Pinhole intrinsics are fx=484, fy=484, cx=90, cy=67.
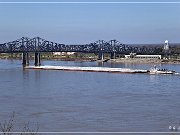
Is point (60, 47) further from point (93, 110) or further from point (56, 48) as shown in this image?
point (93, 110)

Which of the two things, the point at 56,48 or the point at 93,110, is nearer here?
the point at 93,110

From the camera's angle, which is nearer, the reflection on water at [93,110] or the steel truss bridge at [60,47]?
the reflection on water at [93,110]

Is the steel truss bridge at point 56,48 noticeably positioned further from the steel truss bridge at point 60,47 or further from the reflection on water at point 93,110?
the reflection on water at point 93,110

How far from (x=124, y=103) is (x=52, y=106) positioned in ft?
4.06

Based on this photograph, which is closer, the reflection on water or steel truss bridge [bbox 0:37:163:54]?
the reflection on water

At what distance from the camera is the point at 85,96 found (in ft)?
30.5

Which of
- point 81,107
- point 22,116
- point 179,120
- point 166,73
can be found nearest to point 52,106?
point 81,107

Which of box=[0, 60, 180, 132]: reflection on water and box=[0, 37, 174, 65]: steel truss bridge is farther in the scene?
box=[0, 37, 174, 65]: steel truss bridge

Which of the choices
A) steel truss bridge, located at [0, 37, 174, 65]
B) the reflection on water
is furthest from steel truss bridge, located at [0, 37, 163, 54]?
the reflection on water

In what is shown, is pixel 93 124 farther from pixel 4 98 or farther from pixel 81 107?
pixel 4 98

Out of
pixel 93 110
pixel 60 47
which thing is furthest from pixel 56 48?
pixel 93 110

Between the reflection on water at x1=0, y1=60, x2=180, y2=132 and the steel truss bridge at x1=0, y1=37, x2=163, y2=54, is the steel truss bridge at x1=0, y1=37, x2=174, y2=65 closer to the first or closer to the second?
the steel truss bridge at x1=0, y1=37, x2=163, y2=54

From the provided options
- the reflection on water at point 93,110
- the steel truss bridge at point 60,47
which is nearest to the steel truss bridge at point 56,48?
the steel truss bridge at point 60,47

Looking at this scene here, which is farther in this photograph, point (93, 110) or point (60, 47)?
point (60, 47)
